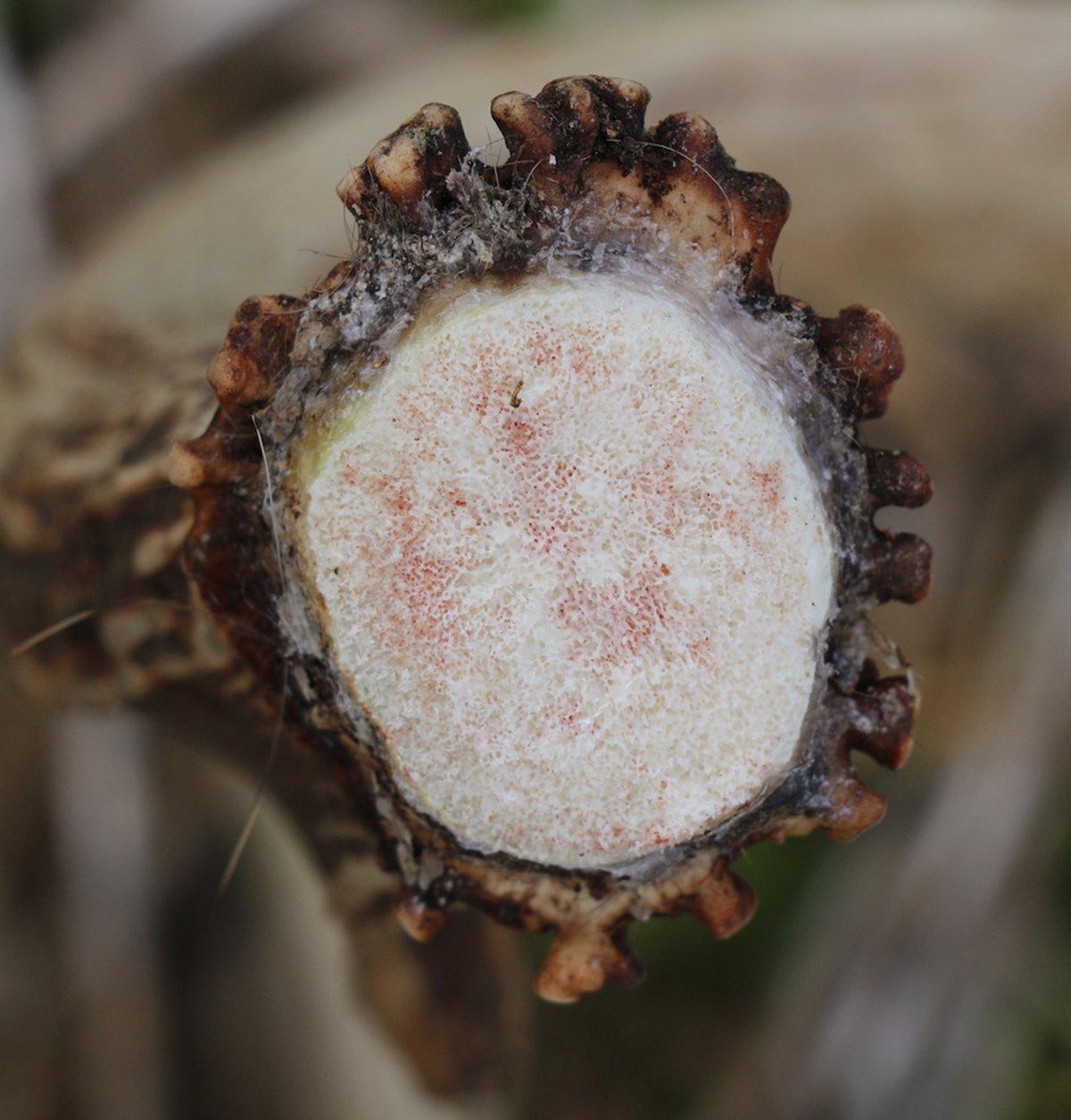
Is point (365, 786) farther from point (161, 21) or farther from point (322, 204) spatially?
point (161, 21)

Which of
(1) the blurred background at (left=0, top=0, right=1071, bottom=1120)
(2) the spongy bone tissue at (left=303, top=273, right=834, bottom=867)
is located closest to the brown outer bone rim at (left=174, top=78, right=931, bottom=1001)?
(2) the spongy bone tissue at (left=303, top=273, right=834, bottom=867)

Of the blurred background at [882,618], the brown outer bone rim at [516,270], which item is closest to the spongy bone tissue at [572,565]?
the brown outer bone rim at [516,270]

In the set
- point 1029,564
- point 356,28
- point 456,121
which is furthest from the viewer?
point 356,28

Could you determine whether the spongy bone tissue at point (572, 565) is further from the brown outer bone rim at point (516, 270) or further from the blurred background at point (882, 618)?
the blurred background at point (882, 618)

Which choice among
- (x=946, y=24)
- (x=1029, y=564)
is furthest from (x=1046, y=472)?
(x=946, y=24)

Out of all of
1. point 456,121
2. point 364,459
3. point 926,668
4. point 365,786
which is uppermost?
point 456,121

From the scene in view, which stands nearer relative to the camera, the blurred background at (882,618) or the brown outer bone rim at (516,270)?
the brown outer bone rim at (516,270)
